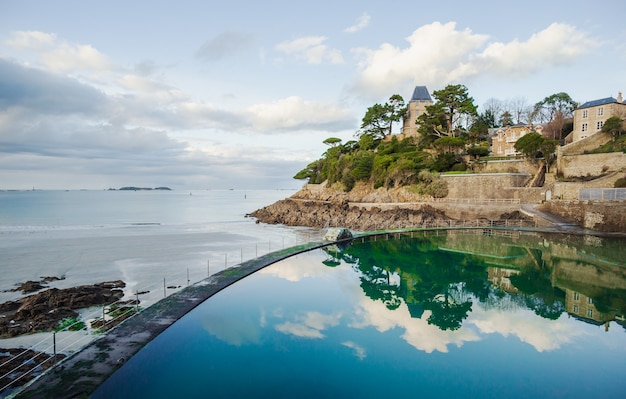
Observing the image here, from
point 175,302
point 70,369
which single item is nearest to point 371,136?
point 175,302

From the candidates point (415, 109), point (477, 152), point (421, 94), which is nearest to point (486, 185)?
point (477, 152)

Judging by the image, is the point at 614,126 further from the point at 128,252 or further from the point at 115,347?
the point at 128,252

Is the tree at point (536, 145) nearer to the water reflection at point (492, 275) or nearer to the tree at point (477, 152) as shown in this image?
the tree at point (477, 152)

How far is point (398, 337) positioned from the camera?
7.29m

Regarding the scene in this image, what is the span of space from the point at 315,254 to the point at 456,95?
1043 inches

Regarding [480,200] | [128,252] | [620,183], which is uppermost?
[620,183]

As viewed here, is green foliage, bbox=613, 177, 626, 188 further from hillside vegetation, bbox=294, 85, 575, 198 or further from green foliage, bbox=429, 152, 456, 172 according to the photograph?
green foliage, bbox=429, 152, 456, 172

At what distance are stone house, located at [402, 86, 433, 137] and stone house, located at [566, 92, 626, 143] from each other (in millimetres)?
14926

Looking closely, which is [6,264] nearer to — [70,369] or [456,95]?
[70,369]

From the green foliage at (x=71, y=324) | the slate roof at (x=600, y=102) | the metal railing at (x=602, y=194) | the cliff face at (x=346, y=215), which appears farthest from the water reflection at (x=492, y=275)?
the slate roof at (x=600, y=102)

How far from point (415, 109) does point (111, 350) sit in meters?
40.2

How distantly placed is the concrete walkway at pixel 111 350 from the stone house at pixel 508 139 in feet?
103

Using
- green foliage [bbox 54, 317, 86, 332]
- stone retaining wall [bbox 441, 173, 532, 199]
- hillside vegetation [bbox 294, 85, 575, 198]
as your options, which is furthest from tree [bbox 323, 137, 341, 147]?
green foliage [bbox 54, 317, 86, 332]

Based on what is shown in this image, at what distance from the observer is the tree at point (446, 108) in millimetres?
34406
